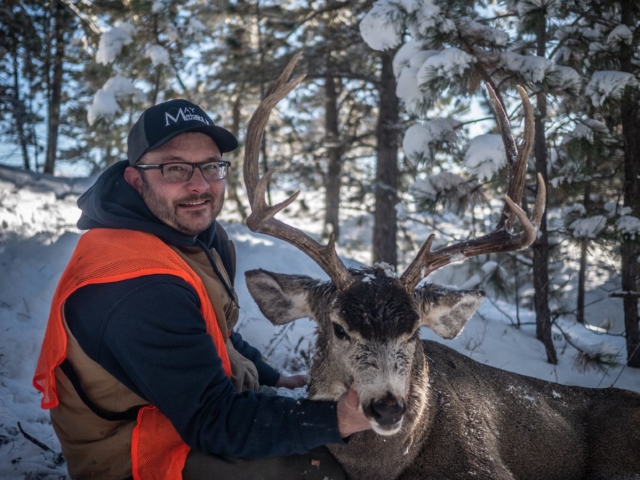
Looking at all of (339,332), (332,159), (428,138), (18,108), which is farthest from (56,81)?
(339,332)

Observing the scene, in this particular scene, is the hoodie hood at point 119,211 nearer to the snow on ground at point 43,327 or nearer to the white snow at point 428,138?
the snow on ground at point 43,327

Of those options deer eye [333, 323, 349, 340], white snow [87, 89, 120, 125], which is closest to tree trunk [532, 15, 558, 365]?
deer eye [333, 323, 349, 340]

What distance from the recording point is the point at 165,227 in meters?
2.95

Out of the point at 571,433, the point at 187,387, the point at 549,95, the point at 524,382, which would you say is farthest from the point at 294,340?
the point at 549,95

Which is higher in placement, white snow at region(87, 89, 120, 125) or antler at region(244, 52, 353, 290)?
white snow at region(87, 89, 120, 125)

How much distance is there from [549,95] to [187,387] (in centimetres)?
445

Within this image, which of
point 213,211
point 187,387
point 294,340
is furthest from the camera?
point 294,340

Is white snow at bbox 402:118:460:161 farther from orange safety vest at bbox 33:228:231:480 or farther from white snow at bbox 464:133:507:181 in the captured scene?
orange safety vest at bbox 33:228:231:480

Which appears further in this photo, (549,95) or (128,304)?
(549,95)

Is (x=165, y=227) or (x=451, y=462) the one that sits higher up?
(x=165, y=227)

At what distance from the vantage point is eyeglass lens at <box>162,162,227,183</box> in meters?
3.10

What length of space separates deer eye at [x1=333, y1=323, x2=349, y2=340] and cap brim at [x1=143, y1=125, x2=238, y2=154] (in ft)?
4.65

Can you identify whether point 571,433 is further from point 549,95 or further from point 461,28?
point 461,28

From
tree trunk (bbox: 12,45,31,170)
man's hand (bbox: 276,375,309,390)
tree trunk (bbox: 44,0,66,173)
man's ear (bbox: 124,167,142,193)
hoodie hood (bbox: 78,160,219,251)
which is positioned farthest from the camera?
tree trunk (bbox: 12,45,31,170)
